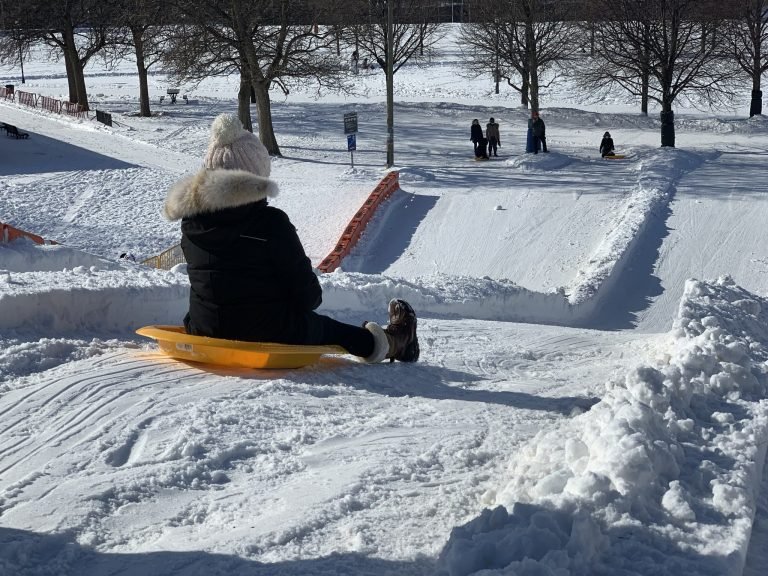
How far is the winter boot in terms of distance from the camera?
6.56 metres

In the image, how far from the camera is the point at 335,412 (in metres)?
5.23

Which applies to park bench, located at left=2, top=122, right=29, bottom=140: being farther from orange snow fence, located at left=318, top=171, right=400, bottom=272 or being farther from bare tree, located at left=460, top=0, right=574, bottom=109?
A: bare tree, located at left=460, top=0, right=574, bottom=109

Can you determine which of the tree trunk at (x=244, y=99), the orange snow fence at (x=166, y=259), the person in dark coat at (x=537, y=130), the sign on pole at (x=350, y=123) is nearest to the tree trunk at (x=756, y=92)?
the person in dark coat at (x=537, y=130)

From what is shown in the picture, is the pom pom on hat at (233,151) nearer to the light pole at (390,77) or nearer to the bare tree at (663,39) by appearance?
the light pole at (390,77)

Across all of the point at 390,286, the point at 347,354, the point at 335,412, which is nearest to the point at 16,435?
the point at 335,412

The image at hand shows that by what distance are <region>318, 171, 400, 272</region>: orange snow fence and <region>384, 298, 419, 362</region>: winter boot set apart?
11.5 meters

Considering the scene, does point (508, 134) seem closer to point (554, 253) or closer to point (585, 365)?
point (554, 253)

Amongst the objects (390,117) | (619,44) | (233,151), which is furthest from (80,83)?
(233,151)

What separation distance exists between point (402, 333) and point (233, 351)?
1225 mm

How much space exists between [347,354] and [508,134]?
29.6 metres

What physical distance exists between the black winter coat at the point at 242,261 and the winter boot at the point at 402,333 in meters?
0.75

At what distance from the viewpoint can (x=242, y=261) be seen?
5.71 m

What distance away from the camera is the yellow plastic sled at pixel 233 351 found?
5.88 meters

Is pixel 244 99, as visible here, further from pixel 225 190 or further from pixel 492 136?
pixel 225 190
